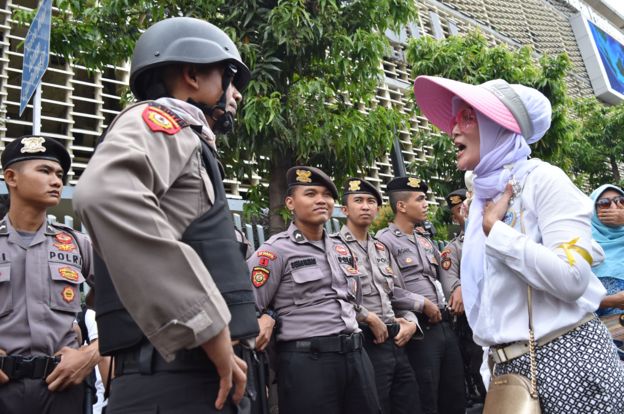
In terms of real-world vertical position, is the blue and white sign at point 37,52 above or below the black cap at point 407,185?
above

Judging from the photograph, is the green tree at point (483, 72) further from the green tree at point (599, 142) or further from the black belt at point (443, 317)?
the green tree at point (599, 142)

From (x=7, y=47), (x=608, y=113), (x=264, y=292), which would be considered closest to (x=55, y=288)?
(x=264, y=292)

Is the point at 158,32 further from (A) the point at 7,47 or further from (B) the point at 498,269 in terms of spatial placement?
(A) the point at 7,47

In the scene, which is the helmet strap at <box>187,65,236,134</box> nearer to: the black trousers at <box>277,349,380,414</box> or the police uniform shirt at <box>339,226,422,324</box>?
the black trousers at <box>277,349,380,414</box>

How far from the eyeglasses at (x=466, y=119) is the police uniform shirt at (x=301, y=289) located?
180 centimetres

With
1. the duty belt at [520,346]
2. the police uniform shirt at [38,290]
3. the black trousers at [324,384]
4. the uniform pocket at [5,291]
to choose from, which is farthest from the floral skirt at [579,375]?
the uniform pocket at [5,291]

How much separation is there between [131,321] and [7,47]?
9493mm

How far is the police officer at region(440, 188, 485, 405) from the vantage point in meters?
5.34

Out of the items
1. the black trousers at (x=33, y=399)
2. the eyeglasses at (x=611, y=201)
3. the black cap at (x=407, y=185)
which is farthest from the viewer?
the black cap at (x=407, y=185)

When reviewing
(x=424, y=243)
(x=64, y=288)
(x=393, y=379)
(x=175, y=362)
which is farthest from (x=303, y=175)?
(x=175, y=362)

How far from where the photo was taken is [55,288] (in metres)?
2.88

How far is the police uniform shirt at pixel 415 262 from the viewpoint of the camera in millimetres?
5227

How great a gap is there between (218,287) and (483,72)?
315 inches

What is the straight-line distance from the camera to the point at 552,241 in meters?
1.82
